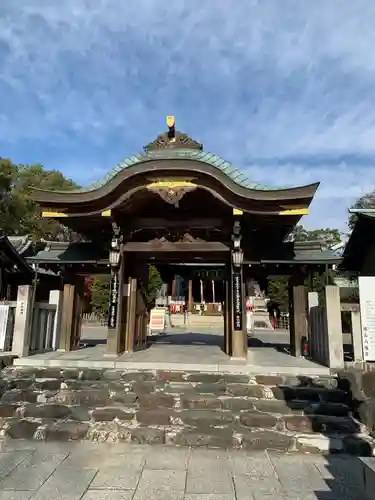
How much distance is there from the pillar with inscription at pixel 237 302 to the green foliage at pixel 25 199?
20720 mm

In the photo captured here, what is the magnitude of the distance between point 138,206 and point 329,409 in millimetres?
6647

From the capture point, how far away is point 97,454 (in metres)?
5.05

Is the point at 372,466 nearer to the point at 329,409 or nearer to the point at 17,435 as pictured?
the point at 329,409

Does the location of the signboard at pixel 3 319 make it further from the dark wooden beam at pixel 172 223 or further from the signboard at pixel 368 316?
the signboard at pixel 368 316

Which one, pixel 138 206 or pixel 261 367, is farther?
pixel 138 206

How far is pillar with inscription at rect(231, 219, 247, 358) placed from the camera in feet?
28.4

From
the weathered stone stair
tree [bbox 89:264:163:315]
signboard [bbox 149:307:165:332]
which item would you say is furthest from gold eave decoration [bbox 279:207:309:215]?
tree [bbox 89:264:163:315]

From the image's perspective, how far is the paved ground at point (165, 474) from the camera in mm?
3928

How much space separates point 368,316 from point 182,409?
3.88 metres

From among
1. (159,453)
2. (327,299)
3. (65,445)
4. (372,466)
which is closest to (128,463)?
(159,453)

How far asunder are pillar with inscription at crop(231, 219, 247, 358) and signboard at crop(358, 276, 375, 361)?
286 centimetres

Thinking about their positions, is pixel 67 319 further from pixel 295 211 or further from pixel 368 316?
pixel 368 316

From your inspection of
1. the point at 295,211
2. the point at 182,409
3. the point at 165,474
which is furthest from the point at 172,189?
the point at 165,474

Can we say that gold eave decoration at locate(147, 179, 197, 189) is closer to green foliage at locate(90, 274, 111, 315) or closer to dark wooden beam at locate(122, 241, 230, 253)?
dark wooden beam at locate(122, 241, 230, 253)
